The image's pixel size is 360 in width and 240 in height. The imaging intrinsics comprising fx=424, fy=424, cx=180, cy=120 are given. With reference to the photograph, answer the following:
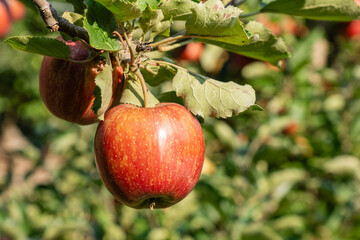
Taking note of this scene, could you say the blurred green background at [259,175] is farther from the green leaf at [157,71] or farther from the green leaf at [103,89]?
the green leaf at [103,89]

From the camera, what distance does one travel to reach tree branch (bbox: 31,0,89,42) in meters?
0.57

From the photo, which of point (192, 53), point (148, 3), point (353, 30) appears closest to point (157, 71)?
point (148, 3)

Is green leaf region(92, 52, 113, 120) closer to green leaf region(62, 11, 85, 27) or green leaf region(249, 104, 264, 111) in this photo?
green leaf region(62, 11, 85, 27)

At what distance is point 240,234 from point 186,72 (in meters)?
1.07

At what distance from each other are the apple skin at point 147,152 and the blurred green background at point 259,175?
0.88m

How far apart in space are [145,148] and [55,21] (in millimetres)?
221

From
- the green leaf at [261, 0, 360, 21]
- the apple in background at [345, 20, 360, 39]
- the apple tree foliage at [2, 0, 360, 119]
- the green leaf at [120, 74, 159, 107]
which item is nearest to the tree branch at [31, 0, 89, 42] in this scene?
the apple tree foliage at [2, 0, 360, 119]

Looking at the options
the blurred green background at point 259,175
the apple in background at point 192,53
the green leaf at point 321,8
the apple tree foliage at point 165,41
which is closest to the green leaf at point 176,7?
the apple tree foliage at point 165,41

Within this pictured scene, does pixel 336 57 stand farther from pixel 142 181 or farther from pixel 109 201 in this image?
pixel 142 181

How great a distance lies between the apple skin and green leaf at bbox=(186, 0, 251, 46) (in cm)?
14

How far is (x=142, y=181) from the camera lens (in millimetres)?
645

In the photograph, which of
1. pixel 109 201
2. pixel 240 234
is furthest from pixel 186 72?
pixel 109 201

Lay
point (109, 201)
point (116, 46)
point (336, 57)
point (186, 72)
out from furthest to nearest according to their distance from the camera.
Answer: point (336, 57) → point (109, 201) → point (186, 72) → point (116, 46)

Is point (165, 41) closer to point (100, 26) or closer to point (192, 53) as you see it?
point (100, 26)
